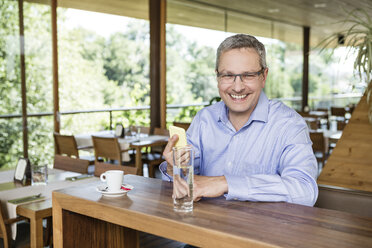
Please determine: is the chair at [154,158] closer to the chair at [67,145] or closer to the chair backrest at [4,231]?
the chair at [67,145]

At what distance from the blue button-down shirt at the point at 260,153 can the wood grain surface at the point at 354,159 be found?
1.15 meters

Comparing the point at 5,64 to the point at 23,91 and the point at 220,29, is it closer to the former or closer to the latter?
the point at 23,91

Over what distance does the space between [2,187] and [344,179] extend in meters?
2.18

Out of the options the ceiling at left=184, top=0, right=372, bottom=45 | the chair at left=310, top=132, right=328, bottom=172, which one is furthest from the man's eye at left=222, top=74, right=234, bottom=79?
the ceiling at left=184, top=0, right=372, bottom=45

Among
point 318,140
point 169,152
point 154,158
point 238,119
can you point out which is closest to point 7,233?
point 169,152

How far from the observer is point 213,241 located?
1.07 metres

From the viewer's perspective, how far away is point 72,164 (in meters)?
3.29

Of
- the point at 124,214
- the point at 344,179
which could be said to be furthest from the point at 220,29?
the point at 124,214

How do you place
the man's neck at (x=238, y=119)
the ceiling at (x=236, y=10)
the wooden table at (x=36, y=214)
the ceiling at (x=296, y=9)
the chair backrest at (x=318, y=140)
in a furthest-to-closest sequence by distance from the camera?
the ceiling at (x=296, y=9)
the ceiling at (x=236, y=10)
the chair backrest at (x=318, y=140)
the wooden table at (x=36, y=214)
the man's neck at (x=238, y=119)

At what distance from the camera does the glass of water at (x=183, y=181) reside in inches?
49.6

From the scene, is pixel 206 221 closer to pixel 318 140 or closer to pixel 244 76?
pixel 244 76

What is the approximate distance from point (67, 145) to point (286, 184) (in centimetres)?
372

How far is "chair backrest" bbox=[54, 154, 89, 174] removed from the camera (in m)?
3.17

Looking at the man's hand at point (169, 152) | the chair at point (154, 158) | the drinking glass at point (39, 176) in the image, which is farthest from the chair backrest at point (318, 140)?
the man's hand at point (169, 152)
